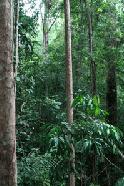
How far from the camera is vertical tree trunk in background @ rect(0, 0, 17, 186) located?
3184 mm

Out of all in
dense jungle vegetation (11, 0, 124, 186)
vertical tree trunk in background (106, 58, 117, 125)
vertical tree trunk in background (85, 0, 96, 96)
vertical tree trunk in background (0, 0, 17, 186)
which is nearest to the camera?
vertical tree trunk in background (0, 0, 17, 186)

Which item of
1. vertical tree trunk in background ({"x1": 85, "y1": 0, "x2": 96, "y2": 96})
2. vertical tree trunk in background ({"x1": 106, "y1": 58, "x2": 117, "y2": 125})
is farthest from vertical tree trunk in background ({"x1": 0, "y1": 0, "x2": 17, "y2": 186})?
vertical tree trunk in background ({"x1": 106, "y1": 58, "x2": 117, "y2": 125})

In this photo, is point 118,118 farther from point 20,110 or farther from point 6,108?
point 6,108

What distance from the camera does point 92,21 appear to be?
10727 mm

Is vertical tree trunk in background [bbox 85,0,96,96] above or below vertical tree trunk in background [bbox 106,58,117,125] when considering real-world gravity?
above

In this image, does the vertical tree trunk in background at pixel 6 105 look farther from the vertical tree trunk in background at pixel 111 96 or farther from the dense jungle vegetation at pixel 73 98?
the vertical tree trunk in background at pixel 111 96

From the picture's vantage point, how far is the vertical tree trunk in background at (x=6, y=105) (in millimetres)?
3184

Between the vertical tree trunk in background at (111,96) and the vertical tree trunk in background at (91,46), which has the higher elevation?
the vertical tree trunk in background at (91,46)

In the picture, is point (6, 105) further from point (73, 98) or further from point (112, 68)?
point (112, 68)

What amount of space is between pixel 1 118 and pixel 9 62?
49cm

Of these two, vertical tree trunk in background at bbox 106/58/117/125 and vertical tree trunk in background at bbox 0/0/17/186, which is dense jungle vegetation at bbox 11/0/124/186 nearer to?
vertical tree trunk in background at bbox 106/58/117/125

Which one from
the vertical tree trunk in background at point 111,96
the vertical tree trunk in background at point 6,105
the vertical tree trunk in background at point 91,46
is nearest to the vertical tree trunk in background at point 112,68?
the vertical tree trunk in background at point 111,96

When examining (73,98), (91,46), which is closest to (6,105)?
(73,98)

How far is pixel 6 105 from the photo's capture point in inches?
126
